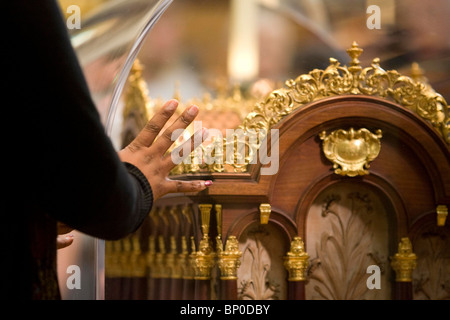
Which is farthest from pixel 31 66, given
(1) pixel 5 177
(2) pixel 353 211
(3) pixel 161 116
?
(2) pixel 353 211

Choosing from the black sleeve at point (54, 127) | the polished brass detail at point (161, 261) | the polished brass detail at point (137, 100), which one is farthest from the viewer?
the polished brass detail at point (137, 100)

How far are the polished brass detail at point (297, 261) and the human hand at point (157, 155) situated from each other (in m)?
1.14

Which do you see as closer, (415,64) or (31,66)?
(31,66)

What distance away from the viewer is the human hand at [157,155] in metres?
0.72

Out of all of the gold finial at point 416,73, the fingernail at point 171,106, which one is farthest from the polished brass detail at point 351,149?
the fingernail at point 171,106

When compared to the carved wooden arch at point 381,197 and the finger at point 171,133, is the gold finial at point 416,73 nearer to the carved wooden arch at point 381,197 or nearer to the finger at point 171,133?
the carved wooden arch at point 381,197

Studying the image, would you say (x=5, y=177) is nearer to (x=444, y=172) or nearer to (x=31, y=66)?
(x=31, y=66)

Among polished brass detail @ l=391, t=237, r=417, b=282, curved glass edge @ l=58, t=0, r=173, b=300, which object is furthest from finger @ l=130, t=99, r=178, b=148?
polished brass detail @ l=391, t=237, r=417, b=282

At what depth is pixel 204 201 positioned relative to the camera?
6.12 ft

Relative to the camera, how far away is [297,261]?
187 centimetres

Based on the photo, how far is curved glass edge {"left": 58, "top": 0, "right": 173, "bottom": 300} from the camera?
5.85 feet

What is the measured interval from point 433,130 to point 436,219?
0.81ft

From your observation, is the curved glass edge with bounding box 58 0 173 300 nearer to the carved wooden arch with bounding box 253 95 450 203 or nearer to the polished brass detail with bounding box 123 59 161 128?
the carved wooden arch with bounding box 253 95 450 203

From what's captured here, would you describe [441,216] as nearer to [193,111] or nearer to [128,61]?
[128,61]
